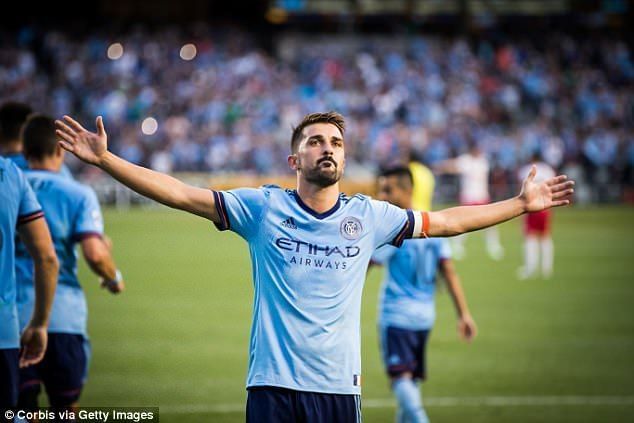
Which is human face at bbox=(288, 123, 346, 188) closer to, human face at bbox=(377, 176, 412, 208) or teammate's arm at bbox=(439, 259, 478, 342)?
human face at bbox=(377, 176, 412, 208)

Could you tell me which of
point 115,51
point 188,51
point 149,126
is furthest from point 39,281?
point 188,51

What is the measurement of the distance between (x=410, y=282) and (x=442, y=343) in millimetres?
5457

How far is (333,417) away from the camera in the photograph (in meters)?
4.97

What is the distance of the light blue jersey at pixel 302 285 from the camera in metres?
4.97

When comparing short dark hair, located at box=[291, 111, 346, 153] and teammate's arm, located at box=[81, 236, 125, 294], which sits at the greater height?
short dark hair, located at box=[291, 111, 346, 153]

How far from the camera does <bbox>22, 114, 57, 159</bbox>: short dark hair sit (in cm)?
641

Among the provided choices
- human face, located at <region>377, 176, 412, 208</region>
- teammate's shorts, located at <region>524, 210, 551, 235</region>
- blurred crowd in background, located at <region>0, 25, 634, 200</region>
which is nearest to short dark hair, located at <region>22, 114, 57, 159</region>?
human face, located at <region>377, 176, 412, 208</region>

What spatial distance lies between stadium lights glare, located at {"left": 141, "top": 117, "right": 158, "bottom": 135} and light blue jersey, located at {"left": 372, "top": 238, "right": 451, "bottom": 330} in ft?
101

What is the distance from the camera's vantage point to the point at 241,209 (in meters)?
5.13

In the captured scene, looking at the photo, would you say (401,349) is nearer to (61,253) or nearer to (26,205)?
(61,253)

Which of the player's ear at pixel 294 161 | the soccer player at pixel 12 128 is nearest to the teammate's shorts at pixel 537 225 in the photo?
the soccer player at pixel 12 128

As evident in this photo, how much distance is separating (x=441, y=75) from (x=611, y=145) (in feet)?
26.3

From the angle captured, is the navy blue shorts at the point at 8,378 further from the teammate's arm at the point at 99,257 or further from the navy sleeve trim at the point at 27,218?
the teammate's arm at the point at 99,257

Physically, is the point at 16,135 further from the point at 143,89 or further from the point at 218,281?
the point at 143,89
